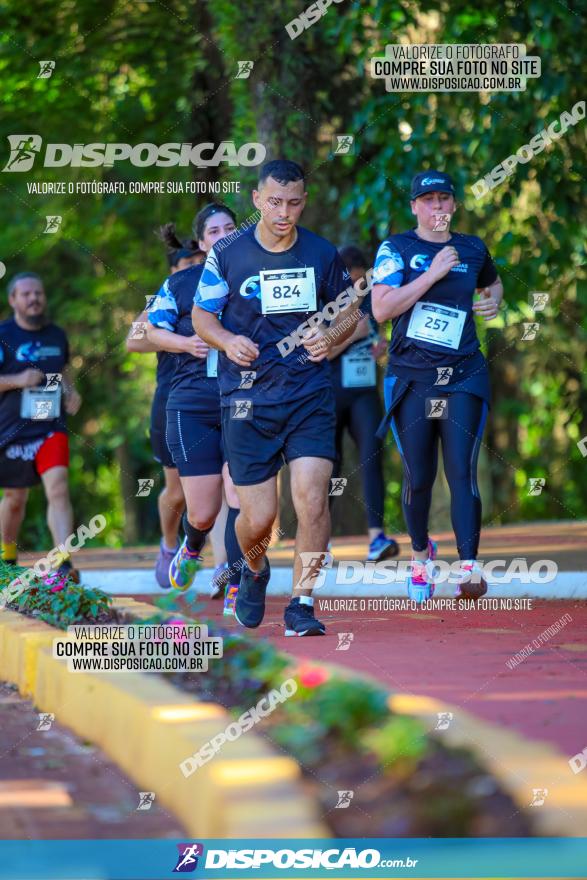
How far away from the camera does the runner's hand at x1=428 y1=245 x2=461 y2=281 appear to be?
8609 millimetres

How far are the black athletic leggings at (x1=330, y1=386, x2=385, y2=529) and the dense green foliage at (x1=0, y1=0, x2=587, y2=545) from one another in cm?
208

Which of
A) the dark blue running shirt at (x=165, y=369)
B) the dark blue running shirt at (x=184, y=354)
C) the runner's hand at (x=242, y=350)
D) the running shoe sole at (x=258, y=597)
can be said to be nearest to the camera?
the runner's hand at (x=242, y=350)

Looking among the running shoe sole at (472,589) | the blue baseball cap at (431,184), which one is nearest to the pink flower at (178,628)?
the running shoe sole at (472,589)

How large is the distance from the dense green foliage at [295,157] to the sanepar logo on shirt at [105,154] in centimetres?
18

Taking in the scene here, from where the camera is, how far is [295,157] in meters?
15.6

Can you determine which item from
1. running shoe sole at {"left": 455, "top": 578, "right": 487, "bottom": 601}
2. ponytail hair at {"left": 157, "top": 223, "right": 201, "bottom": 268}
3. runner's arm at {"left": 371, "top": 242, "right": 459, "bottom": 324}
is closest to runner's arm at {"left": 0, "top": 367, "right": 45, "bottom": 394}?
ponytail hair at {"left": 157, "top": 223, "right": 201, "bottom": 268}

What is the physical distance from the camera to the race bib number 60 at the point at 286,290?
780 cm

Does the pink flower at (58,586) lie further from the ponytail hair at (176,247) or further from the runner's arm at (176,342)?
the ponytail hair at (176,247)

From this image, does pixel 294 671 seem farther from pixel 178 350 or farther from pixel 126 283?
pixel 126 283

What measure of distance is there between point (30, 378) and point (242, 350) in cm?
369

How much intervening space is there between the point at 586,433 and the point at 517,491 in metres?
8.68

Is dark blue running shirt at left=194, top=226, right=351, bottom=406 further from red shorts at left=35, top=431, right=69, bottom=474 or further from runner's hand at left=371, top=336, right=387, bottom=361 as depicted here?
runner's hand at left=371, top=336, right=387, bottom=361

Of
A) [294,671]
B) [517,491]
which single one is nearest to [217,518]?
[294,671]

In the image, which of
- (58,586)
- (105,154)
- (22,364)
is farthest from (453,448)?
(105,154)
